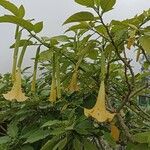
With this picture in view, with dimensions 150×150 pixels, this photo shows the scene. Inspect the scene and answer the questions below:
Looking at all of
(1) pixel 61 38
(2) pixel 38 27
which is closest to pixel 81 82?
(1) pixel 61 38

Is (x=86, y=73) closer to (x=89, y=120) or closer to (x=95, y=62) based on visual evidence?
(x=89, y=120)

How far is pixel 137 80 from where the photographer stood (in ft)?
8.20

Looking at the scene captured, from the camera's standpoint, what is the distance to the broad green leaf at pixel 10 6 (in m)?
1.55

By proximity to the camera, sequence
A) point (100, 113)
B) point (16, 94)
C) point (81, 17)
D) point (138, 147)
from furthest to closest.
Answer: point (138, 147) → point (81, 17) → point (16, 94) → point (100, 113)

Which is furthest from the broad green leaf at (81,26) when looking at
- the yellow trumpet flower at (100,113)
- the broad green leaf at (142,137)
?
the broad green leaf at (142,137)

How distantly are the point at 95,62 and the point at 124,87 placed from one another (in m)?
0.26

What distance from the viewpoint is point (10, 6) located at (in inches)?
61.9

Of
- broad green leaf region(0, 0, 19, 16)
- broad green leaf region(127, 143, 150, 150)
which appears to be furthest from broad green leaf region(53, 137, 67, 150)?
broad green leaf region(0, 0, 19, 16)

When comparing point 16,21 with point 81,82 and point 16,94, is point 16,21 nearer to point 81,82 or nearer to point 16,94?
point 16,94

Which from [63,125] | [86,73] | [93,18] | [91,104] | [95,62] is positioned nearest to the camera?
[93,18]

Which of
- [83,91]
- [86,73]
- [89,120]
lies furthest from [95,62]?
[89,120]

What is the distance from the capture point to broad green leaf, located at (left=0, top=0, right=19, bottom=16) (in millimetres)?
1550

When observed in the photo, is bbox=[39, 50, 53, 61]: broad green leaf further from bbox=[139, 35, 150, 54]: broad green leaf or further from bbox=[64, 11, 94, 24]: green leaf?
bbox=[139, 35, 150, 54]: broad green leaf

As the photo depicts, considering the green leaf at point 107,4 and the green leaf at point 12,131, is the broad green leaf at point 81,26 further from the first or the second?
the green leaf at point 12,131
